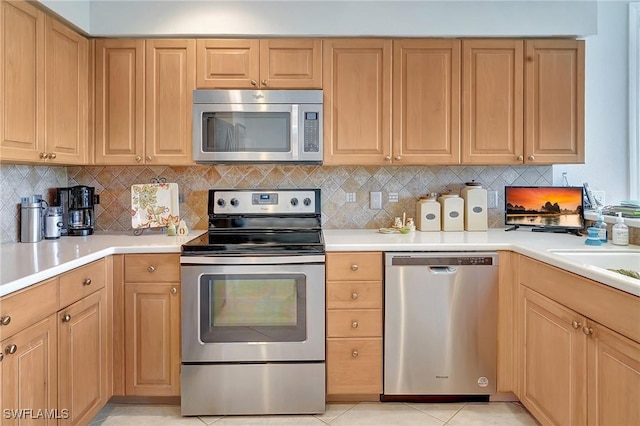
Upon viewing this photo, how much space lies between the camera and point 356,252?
223cm

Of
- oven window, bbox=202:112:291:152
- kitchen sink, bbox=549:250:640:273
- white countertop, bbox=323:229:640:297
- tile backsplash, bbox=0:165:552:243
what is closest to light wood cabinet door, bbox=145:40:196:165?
oven window, bbox=202:112:291:152

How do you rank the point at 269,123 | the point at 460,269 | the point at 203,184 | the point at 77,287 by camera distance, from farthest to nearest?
the point at 203,184
the point at 269,123
the point at 460,269
the point at 77,287

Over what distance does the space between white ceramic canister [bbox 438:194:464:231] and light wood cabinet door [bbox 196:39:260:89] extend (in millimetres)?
1466

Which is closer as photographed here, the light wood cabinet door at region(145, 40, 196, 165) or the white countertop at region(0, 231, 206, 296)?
the white countertop at region(0, 231, 206, 296)

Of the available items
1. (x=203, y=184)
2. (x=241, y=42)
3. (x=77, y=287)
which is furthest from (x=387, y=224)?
(x=77, y=287)

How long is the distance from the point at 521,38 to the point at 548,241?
1.29m

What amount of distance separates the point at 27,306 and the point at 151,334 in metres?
0.83

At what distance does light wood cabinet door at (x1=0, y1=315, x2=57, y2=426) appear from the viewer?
4.42 ft

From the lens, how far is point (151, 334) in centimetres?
220

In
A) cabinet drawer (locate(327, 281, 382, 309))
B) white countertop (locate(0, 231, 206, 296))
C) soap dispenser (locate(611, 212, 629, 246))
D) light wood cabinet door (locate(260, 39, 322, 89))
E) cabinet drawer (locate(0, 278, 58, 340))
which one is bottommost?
cabinet drawer (locate(327, 281, 382, 309))

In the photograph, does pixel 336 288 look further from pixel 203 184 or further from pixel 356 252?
pixel 203 184

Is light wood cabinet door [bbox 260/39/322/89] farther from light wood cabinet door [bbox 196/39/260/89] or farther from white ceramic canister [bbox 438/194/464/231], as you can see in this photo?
white ceramic canister [bbox 438/194/464/231]

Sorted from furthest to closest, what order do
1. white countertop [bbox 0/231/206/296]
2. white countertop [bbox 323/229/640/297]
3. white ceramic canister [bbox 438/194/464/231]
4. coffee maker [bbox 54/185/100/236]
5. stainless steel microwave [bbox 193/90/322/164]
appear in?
1. white ceramic canister [bbox 438/194/464/231]
2. coffee maker [bbox 54/185/100/236]
3. stainless steel microwave [bbox 193/90/322/164]
4. white countertop [bbox 323/229/640/297]
5. white countertop [bbox 0/231/206/296]

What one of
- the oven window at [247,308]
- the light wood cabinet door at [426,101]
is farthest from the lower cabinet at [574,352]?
the oven window at [247,308]
